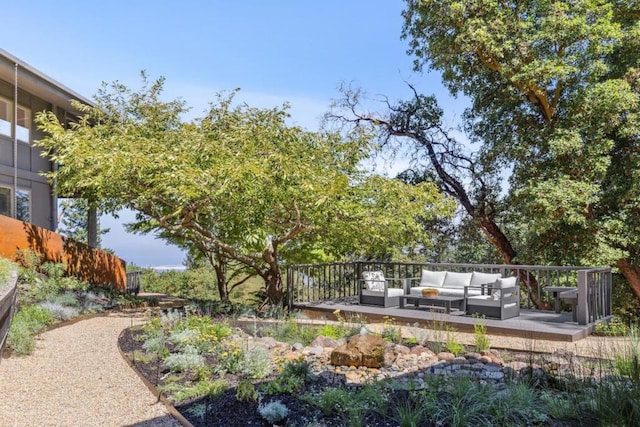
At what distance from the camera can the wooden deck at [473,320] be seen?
7.05 m

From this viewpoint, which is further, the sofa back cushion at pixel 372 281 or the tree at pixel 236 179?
the sofa back cushion at pixel 372 281

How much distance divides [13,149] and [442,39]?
11.7 m

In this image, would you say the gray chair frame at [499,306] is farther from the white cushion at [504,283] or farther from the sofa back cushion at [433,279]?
the sofa back cushion at [433,279]

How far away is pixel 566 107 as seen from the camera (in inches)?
475

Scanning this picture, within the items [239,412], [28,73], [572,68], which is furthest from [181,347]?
[572,68]

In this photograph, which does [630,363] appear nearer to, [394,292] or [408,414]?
[408,414]

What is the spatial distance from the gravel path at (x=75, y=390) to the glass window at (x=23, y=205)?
26.4 feet

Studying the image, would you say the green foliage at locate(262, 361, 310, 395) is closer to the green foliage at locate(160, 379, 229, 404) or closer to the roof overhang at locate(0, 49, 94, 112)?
the green foliage at locate(160, 379, 229, 404)

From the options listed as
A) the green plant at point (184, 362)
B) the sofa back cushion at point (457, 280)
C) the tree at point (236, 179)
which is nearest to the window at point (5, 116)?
the tree at point (236, 179)

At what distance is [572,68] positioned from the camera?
36.1ft

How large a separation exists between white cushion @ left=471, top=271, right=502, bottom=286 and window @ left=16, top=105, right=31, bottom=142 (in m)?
12.4

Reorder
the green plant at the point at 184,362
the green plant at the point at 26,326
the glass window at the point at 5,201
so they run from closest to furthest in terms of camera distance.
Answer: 1. the green plant at the point at 184,362
2. the green plant at the point at 26,326
3. the glass window at the point at 5,201

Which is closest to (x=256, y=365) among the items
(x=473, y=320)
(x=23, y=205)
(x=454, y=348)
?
(x=454, y=348)

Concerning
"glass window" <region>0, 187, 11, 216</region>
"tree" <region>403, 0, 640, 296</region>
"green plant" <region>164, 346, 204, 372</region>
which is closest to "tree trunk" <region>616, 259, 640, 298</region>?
"tree" <region>403, 0, 640, 296</region>
